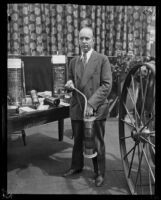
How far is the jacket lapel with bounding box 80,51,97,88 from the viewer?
2082mm

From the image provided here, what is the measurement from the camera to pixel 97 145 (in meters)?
2.16

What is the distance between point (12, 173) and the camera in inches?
97.0

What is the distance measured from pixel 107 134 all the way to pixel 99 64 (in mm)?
1847

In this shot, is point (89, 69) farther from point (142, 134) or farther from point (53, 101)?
point (142, 134)

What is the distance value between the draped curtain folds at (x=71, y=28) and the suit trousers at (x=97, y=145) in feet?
8.36

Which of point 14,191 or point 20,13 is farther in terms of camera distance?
point 20,13

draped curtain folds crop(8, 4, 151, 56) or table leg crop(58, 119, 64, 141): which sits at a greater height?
draped curtain folds crop(8, 4, 151, 56)

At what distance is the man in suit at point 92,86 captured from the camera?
2.03 metres

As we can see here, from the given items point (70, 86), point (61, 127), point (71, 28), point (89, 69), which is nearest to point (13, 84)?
point (70, 86)

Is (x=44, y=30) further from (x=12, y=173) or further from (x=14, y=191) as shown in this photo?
(x=14, y=191)

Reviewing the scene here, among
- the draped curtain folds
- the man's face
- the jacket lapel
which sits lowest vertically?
the jacket lapel

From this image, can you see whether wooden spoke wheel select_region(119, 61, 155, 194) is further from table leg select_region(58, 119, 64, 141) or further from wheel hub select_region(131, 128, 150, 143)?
table leg select_region(58, 119, 64, 141)

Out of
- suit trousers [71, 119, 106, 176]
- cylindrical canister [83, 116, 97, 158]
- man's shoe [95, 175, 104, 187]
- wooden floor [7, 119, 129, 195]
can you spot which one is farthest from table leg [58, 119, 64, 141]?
cylindrical canister [83, 116, 97, 158]
